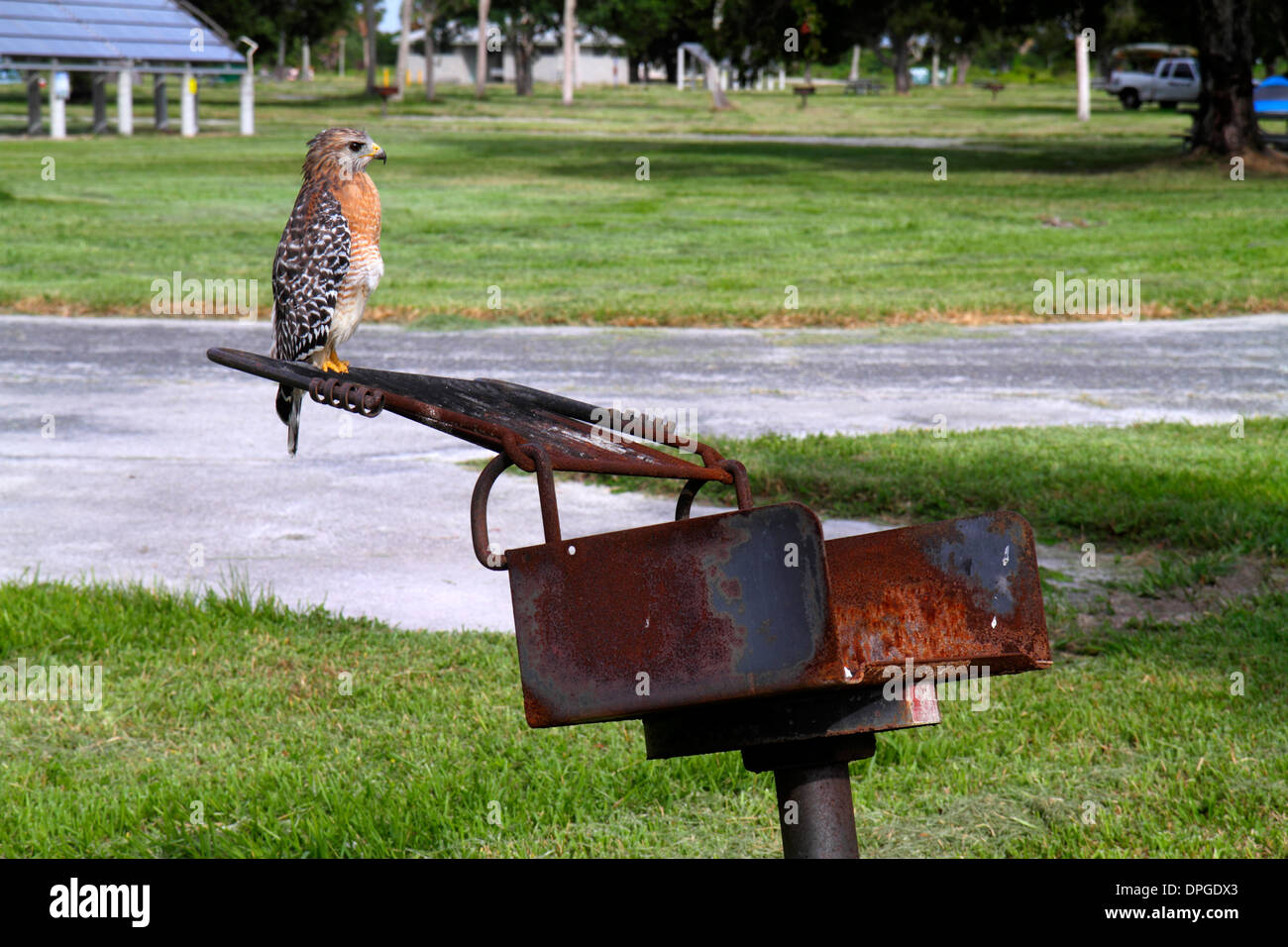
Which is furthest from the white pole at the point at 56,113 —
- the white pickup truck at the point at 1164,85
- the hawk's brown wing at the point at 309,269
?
the white pickup truck at the point at 1164,85

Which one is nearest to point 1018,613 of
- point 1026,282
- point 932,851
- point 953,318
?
point 932,851

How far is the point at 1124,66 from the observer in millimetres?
93688

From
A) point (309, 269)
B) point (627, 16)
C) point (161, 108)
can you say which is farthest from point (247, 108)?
point (309, 269)

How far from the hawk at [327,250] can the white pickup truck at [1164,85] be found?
195 ft

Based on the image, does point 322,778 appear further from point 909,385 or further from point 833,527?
point 909,385

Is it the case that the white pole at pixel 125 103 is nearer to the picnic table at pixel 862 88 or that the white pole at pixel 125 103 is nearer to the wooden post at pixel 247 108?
the wooden post at pixel 247 108

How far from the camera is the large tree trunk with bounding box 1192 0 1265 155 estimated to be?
84.0 ft

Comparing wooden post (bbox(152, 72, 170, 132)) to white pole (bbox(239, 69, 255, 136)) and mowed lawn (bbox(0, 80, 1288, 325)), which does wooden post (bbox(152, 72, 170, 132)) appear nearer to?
white pole (bbox(239, 69, 255, 136))

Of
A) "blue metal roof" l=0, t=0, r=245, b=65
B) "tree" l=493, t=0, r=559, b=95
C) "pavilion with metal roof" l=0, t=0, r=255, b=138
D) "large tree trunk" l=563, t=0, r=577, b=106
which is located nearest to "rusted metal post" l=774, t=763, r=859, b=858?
"pavilion with metal roof" l=0, t=0, r=255, b=138

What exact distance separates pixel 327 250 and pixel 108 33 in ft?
119

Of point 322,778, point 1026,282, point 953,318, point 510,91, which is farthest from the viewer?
point 510,91

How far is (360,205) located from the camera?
3.09 meters
